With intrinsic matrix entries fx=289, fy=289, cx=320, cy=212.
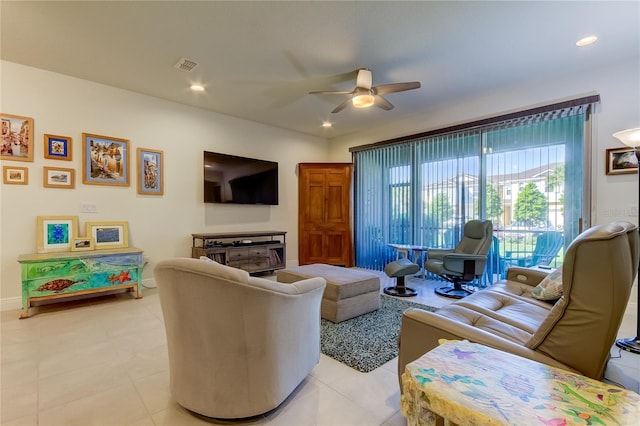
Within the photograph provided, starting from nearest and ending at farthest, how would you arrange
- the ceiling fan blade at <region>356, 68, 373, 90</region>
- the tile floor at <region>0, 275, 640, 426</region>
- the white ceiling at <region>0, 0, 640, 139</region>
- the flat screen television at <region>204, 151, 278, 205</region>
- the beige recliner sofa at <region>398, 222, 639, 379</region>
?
the beige recliner sofa at <region>398, 222, 639, 379</region> → the tile floor at <region>0, 275, 640, 426</region> → the white ceiling at <region>0, 0, 640, 139</region> → the ceiling fan blade at <region>356, 68, 373, 90</region> → the flat screen television at <region>204, 151, 278, 205</region>

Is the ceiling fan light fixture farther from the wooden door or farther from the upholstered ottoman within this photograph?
the wooden door

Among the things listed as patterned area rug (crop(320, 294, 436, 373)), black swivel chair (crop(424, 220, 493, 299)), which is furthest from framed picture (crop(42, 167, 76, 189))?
black swivel chair (crop(424, 220, 493, 299))

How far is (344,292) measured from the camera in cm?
280

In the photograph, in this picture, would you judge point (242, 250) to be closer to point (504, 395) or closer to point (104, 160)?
point (104, 160)

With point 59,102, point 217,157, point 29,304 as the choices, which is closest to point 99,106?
point 59,102

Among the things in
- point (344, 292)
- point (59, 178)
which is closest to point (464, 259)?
point (344, 292)

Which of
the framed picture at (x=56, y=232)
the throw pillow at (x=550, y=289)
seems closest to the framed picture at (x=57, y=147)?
the framed picture at (x=56, y=232)

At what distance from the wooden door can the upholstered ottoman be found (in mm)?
2495

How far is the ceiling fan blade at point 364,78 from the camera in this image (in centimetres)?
317

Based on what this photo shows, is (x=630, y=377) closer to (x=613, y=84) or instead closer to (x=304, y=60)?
(x=613, y=84)

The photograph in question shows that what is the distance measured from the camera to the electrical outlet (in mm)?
3586

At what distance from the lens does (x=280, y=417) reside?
1.51 meters

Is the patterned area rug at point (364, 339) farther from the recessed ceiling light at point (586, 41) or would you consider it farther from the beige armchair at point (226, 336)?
the recessed ceiling light at point (586, 41)

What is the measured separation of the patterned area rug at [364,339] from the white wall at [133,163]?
2848 mm
